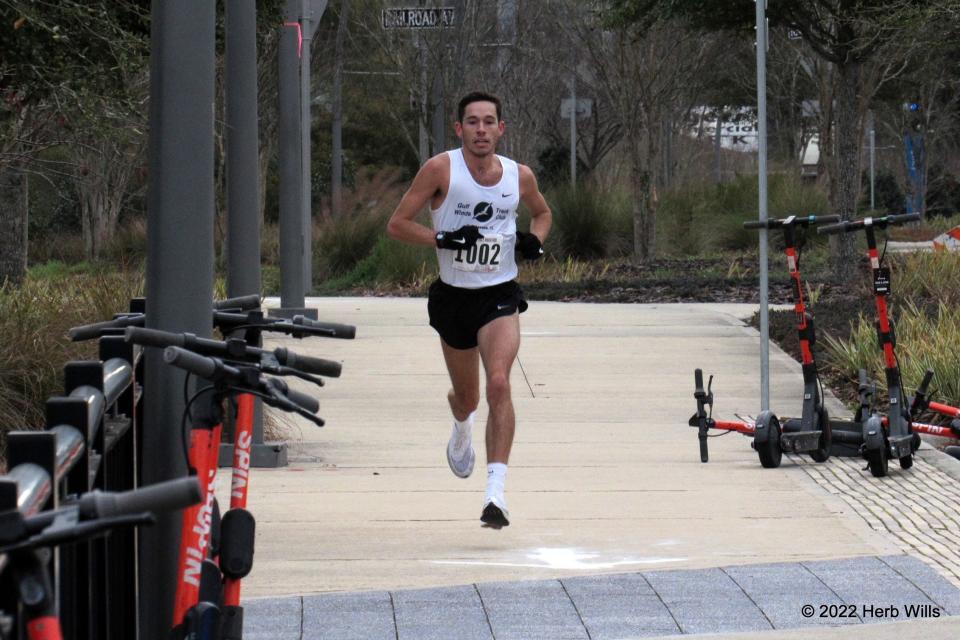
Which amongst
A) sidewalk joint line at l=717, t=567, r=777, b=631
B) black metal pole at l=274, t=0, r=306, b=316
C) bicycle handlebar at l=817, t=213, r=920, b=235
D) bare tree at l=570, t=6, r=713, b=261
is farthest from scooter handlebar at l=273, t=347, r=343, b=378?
bare tree at l=570, t=6, r=713, b=261

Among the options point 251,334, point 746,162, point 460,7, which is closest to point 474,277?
point 251,334

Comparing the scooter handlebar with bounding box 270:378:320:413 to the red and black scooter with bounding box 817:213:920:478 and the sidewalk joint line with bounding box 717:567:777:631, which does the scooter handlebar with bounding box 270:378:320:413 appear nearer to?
the sidewalk joint line with bounding box 717:567:777:631

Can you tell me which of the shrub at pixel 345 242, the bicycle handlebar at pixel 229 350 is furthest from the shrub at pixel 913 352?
the shrub at pixel 345 242

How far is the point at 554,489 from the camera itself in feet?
27.5

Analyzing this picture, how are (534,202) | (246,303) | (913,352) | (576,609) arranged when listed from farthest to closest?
(913,352) → (534,202) → (576,609) → (246,303)


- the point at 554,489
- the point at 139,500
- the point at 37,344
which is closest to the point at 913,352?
the point at 554,489

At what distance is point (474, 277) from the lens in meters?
7.48

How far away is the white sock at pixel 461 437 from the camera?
25.9 ft

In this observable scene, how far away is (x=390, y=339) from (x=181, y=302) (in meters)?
10.8

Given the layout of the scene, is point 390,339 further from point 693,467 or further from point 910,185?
point 910,185

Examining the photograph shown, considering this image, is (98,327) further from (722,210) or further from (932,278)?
(722,210)

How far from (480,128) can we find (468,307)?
79 cm

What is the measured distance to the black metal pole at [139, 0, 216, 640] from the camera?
4.50 meters

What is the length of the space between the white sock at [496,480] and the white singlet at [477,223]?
2.80ft
